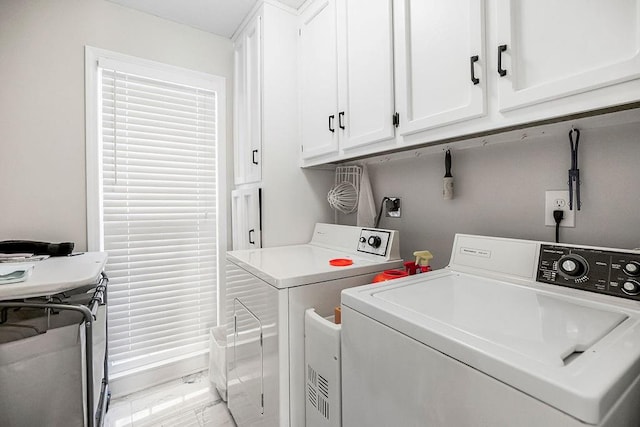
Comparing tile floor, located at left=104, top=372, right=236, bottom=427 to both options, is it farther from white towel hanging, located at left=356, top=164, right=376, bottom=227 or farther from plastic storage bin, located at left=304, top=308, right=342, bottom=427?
white towel hanging, located at left=356, top=164, right=376, bottom=227

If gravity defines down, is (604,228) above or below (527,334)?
above

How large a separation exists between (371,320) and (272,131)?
150cm

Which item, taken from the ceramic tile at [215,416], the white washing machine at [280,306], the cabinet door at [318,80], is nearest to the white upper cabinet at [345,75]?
the cabinet door at [318,80]

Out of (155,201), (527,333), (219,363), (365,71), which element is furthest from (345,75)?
(219,363)

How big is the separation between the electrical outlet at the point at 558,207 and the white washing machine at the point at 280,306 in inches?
24.1

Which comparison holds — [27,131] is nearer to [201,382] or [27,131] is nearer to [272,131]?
[272,131]

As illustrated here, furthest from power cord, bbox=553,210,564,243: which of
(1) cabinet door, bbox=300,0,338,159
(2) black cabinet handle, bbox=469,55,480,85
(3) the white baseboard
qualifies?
(3) the white baseboard

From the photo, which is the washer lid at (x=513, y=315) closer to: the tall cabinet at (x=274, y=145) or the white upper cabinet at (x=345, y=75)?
the white upper cabinet at (x=345, y=75)

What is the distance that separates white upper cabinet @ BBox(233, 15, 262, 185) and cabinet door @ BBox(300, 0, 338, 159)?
299 mm

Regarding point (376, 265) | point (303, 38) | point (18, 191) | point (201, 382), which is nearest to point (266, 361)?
point (376, 265)

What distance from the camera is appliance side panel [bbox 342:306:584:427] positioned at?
50 cm

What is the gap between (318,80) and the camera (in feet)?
5.84

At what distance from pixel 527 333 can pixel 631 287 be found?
416 mm

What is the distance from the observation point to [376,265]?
4.46 feet
